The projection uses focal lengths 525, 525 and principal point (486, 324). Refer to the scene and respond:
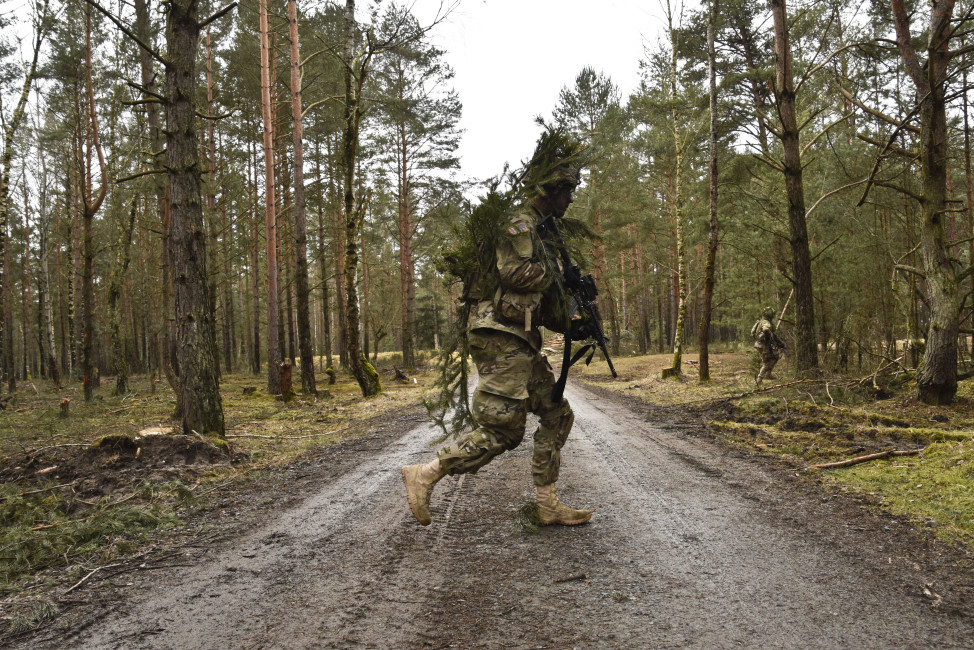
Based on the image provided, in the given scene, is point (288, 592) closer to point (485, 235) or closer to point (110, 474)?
point (485, 235)

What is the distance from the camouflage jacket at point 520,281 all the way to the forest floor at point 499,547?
4.47 ft

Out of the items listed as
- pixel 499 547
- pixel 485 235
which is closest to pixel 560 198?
pixel 485 235

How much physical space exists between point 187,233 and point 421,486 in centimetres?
541

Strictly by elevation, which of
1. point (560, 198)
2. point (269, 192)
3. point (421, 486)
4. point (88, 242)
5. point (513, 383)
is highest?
point (269, 192)

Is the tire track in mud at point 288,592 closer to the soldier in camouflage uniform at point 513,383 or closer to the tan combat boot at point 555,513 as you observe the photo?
the soldier in camouflage uniform at point 513,383

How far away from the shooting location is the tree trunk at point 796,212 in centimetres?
984

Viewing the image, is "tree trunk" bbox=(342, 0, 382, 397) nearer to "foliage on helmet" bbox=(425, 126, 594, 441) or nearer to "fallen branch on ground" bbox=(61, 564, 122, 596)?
"foliage on helmet" bbox=(425, 126, 594, 441)

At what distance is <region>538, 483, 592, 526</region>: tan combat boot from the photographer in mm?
3566

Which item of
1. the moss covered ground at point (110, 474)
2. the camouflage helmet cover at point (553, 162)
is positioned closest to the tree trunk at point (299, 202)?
the moss covered ground at point (110, 474)

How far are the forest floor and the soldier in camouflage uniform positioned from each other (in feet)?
1.15

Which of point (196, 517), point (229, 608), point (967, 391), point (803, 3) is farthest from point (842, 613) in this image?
point (803, 3)

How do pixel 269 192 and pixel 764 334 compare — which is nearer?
pixel 764 334

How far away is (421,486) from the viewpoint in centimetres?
335

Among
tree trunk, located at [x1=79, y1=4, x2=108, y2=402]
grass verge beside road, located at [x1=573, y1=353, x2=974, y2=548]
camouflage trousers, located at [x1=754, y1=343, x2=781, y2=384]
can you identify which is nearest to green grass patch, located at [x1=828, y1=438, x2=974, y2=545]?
grass verge beside road, located at [x1=573, y1=353, x2=974, y2=548]
